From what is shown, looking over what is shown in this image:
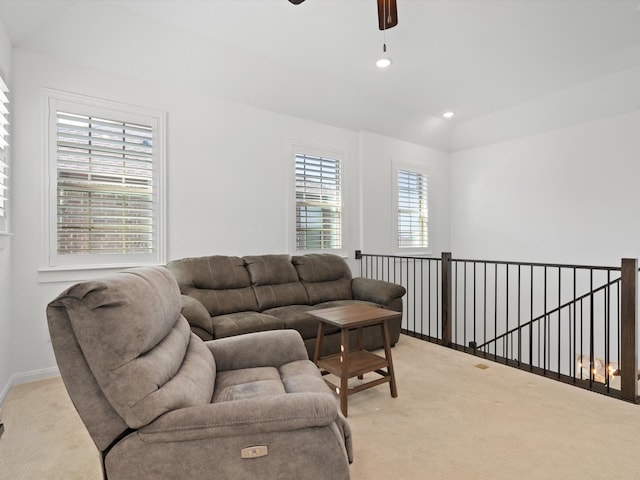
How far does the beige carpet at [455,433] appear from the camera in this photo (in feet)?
5.53

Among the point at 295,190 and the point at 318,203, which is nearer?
the point at 295,190

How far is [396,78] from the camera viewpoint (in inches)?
158

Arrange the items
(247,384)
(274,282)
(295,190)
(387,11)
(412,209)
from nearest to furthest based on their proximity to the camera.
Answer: (247,384)
(387,11)
(274,282)
(295,190)
(412,209)

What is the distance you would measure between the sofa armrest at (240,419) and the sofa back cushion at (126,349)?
51mm

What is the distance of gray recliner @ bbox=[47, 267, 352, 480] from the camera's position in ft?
3.43

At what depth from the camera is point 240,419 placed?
1104 mm

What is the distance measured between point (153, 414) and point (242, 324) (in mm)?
1664

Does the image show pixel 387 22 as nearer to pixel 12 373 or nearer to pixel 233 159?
pixel 233 159

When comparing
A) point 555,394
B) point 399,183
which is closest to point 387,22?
point 555,394

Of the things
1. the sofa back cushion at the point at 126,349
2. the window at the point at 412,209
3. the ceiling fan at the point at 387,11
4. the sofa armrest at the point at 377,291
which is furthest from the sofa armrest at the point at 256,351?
the window at the point at 412,209

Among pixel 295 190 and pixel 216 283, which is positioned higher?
pixel 295 190

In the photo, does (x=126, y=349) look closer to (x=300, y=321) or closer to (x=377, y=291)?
(x=300, y=321)

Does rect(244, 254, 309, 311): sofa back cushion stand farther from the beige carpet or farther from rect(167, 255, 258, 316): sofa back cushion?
the beige carpet

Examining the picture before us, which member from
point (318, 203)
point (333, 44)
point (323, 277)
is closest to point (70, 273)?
point (323, 277)
